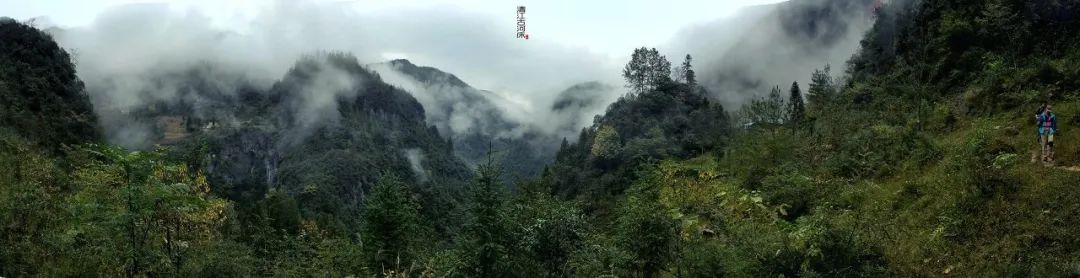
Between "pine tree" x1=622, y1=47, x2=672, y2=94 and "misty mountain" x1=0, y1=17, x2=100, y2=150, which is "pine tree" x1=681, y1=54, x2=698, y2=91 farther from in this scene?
"misty mountain" x1=0, y1=17, x2=100, y2=150

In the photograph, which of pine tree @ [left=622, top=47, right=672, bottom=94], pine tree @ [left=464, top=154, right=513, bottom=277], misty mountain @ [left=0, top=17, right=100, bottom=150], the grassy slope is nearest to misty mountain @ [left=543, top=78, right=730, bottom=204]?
pine tree @ [left=622, top=47, right=672, bottom=94]

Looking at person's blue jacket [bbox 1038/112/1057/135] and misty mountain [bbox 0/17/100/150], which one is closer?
person's blue jacket [bbox 1038/112/1057/135]

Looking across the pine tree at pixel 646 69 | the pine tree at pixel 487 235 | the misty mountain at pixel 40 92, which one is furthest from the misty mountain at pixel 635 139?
the pine tree at pixel 487 235

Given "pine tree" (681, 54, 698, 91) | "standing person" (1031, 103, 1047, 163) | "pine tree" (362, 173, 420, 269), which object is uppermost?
"pine tree" (681, 54, 698, 91)

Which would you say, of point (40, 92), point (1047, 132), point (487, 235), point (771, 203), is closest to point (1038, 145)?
point (1047, 132)

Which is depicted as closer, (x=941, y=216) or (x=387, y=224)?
(x=941, y=216)

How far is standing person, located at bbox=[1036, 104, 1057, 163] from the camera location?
15719mm

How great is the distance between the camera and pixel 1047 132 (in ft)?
51.8

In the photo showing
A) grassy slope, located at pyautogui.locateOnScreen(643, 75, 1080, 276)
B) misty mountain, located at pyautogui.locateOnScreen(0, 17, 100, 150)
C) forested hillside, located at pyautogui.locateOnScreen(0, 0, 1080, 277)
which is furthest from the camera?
misty mountain, located at pyautogui.locateOnScreen(0, 17, 100, 150)

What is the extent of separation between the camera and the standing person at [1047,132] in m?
15.7

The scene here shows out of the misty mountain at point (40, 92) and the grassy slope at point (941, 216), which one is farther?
the misty mountain at point (40, 92)

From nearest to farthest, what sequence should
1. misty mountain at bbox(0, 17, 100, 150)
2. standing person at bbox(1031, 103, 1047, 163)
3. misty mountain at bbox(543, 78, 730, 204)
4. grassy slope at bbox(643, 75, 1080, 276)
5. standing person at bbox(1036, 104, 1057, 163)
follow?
grassy slope at bbox(643, 75, 1080, 276) → standing person at bbox(1036, 104, 1057, 163) → standing person at bbox(1031, 103, 1047, 163) → misty mountain at bbox(0, 17, 100, 150) → misty mountain at bbox(543, 78, 730, 204)

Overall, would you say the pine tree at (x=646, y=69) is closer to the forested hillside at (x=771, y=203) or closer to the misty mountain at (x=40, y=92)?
the forested hillside at (x=771, y=203)

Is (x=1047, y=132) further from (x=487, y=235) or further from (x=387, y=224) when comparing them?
(x=387, y=224)
